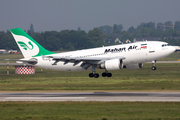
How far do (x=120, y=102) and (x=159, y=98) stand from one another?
4.35m

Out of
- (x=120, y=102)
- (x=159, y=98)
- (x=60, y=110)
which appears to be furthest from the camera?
(x=159, y=98)

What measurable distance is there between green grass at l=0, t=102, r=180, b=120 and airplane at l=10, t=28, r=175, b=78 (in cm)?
1919

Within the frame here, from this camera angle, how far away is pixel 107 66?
152 feet

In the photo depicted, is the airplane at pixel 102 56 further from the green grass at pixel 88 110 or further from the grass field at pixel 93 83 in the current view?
the green grass at pixel 88 110

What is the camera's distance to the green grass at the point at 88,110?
2147 centimetres

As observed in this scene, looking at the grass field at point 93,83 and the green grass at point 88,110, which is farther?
the grass field at point 93,83

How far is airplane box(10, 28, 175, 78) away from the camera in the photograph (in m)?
46.6

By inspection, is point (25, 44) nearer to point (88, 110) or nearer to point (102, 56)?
point (102, 56)

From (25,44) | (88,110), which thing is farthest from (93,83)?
(88,110)

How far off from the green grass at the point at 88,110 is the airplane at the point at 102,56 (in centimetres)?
1919

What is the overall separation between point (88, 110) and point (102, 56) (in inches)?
980

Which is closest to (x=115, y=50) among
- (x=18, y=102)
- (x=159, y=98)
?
(x=159, y=98)

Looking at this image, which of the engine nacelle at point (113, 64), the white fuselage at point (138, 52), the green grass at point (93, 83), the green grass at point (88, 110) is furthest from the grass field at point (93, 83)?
the green grass at point (88, 110)

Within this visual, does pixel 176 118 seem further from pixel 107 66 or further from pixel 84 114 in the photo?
pixel 107 66
